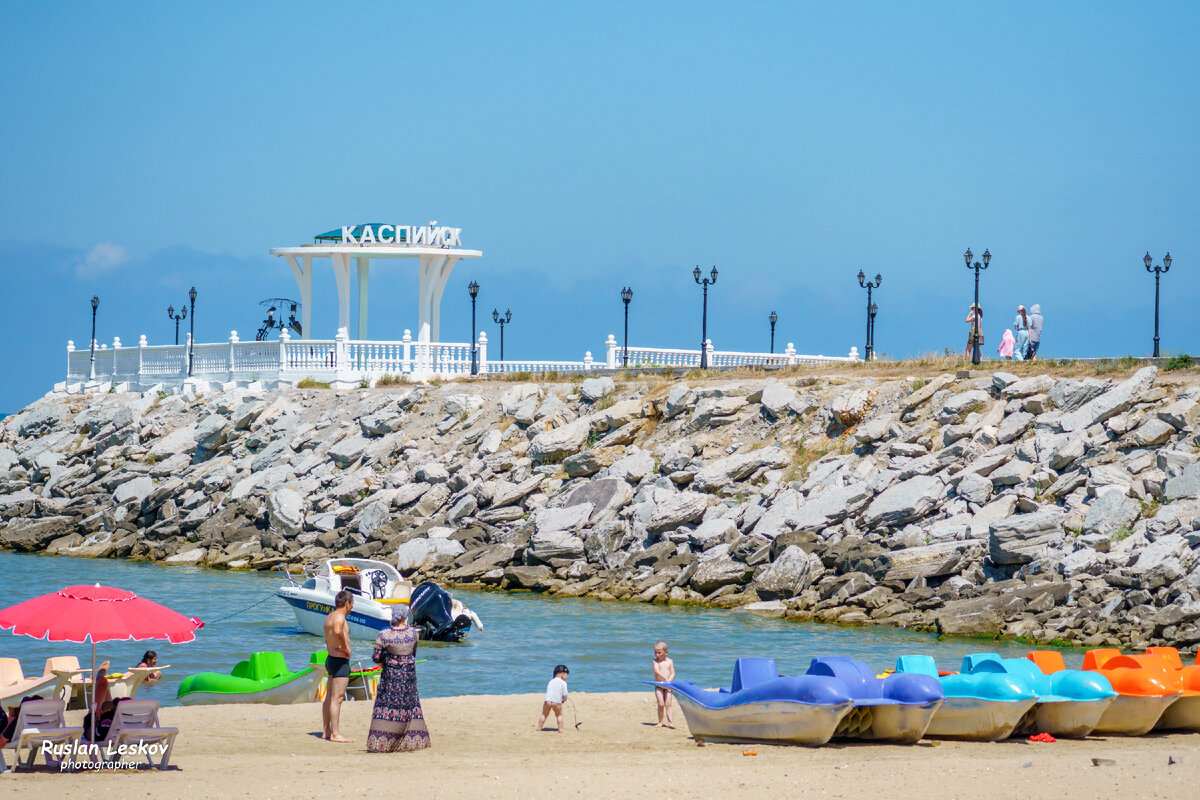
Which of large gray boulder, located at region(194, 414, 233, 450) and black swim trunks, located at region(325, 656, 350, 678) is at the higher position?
large gray boulder, located at region(194, 414, 233, 450)

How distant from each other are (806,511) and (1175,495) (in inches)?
263

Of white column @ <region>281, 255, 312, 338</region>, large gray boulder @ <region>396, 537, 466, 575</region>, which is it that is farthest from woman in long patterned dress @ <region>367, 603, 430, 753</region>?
white column @ <region>281, 255, 312, 338</region>

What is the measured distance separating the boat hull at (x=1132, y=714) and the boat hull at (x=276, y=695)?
29.9 feet

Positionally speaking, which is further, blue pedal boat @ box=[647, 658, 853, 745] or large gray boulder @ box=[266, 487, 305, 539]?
large gray boulder @ box=[266, 487, 305, 539]

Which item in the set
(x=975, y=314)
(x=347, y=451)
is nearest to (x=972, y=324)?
(x=975, y=314)

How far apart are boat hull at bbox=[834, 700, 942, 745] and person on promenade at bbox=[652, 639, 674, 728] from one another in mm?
2044

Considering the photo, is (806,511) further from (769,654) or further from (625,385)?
(625,385)

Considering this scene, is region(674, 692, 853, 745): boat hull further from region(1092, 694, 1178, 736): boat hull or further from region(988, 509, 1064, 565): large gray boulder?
region(988, 509, 1064, 565): large gray boulder

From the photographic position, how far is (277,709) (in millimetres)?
16391

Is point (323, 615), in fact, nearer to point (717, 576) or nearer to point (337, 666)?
point (717, 576)

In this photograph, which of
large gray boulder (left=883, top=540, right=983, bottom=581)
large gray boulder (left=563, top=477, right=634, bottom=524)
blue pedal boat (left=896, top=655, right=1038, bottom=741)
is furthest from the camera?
large gray boulder (left=563, top=477, right=634, bottom=524)

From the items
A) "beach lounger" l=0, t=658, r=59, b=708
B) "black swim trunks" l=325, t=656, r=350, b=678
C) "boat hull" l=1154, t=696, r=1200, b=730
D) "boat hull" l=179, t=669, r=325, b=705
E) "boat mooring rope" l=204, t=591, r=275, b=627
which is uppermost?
"black swim trunks" l=325, t=656, r=350, b=678

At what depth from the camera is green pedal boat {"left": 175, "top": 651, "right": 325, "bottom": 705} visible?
16688 mm

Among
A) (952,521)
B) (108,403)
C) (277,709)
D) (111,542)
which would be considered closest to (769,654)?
(952,521)
